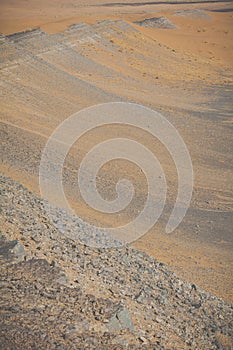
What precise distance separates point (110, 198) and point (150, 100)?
1095cm

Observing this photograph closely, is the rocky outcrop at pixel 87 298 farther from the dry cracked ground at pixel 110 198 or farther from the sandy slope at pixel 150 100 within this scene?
A: the sandy slope at pixel 150 100

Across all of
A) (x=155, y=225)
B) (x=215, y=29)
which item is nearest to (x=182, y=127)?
(x=155, y=225)

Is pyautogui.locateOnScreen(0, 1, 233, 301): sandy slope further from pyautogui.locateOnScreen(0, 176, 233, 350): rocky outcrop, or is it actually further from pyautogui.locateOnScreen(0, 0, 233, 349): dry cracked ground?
pyautogui.locateOnScreen(0, 176, 233, 350): rocky outcrop

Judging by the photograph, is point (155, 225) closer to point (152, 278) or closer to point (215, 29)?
point (152, 278)

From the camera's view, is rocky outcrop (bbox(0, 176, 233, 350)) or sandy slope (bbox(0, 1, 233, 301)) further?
sandy slope (bbox(0, 1, 233, 301))

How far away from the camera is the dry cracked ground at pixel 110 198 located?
6730 mm

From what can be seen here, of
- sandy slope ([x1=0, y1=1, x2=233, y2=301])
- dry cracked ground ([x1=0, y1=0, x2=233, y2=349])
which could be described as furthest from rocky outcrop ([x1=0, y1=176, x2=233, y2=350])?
sandy slope ([x1=0, y1=1, x2=233, y2=301])

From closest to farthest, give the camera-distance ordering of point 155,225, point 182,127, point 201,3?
1. point 155,225
2. point 182,127
3. point 201,3

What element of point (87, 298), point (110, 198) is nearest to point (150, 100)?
point (110, 198)

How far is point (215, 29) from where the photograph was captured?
39.5m

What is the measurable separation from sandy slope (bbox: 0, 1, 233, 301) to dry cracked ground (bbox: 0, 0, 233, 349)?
58mm

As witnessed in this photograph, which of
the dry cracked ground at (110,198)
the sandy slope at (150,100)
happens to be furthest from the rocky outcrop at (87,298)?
the sandy slope at (150,100)

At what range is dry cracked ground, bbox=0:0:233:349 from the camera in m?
6.73

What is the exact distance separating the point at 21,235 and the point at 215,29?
117 feet
